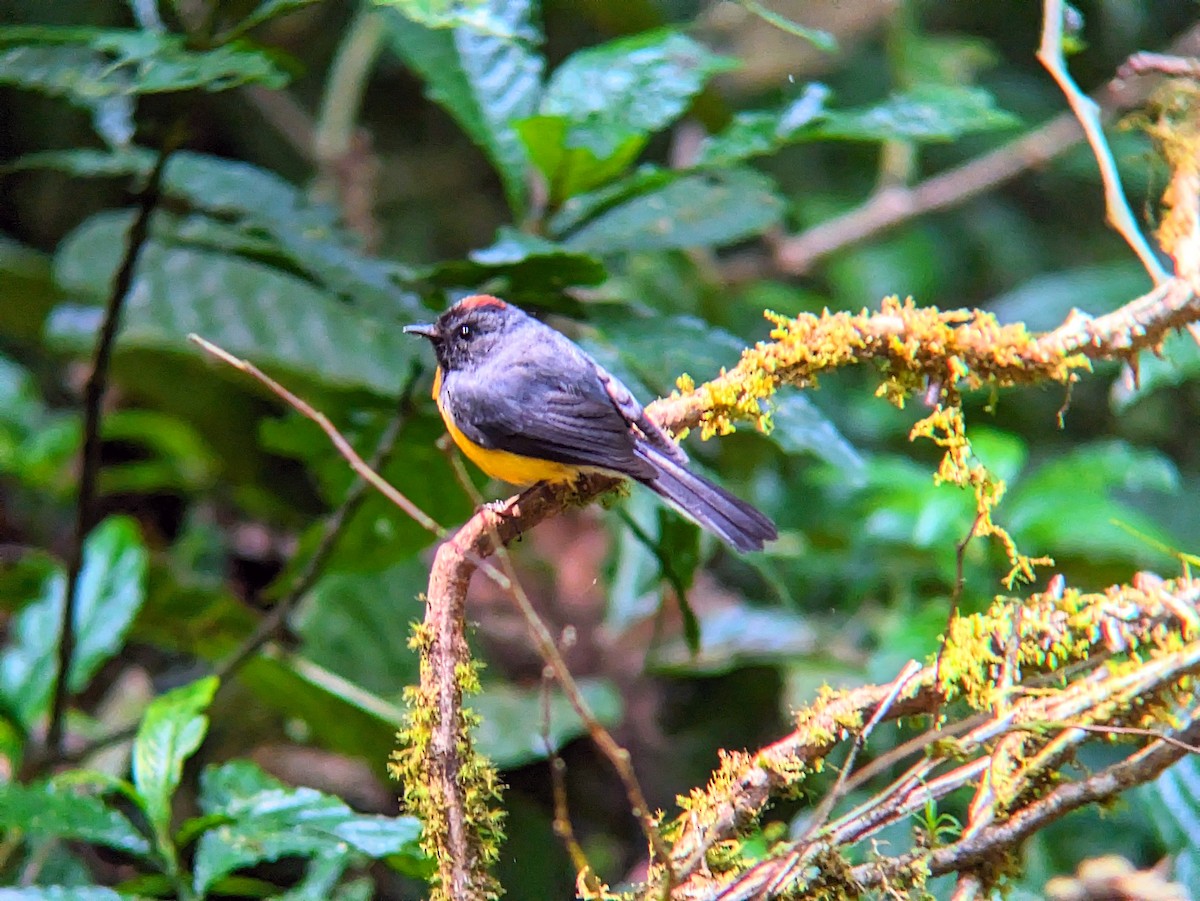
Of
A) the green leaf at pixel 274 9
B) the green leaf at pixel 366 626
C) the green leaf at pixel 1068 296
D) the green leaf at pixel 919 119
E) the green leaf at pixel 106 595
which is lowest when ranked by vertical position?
the green leaf at pixel 366 626

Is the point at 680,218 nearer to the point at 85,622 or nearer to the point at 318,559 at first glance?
the point at 318,559

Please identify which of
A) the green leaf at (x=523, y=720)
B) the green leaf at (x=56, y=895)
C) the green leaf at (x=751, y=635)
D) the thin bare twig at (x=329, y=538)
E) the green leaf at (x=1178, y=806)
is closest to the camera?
the green leaf at (x=56, y=895)

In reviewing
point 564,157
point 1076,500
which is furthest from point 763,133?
point 1076,500

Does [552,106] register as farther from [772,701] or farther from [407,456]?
[772,701]

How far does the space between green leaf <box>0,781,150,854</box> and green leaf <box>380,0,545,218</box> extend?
1475 mm

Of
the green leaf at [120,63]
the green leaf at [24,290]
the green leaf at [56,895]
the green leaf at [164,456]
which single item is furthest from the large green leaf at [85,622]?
the green leaf at [24,290]

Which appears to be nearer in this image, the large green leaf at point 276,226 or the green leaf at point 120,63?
the green leaf at point 120,63

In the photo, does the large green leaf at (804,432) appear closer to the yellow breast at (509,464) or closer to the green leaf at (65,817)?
the yellow breast at (509,464)

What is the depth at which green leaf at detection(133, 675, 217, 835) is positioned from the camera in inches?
71.1

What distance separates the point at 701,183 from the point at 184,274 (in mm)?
2034

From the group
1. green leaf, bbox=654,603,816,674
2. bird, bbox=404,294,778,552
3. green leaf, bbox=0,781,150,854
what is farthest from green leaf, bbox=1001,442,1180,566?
green leaf, bbox=0,781,150,854

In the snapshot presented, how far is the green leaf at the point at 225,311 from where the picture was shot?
3424 mm

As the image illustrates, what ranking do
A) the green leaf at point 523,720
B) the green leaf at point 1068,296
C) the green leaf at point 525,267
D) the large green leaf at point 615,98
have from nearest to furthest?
the green leaf at point 525,267, the large green leaf at point 615,98, the green leaf at point 523,720, the green leaf at point 1068,296

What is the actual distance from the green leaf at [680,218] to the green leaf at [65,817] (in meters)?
1.36
